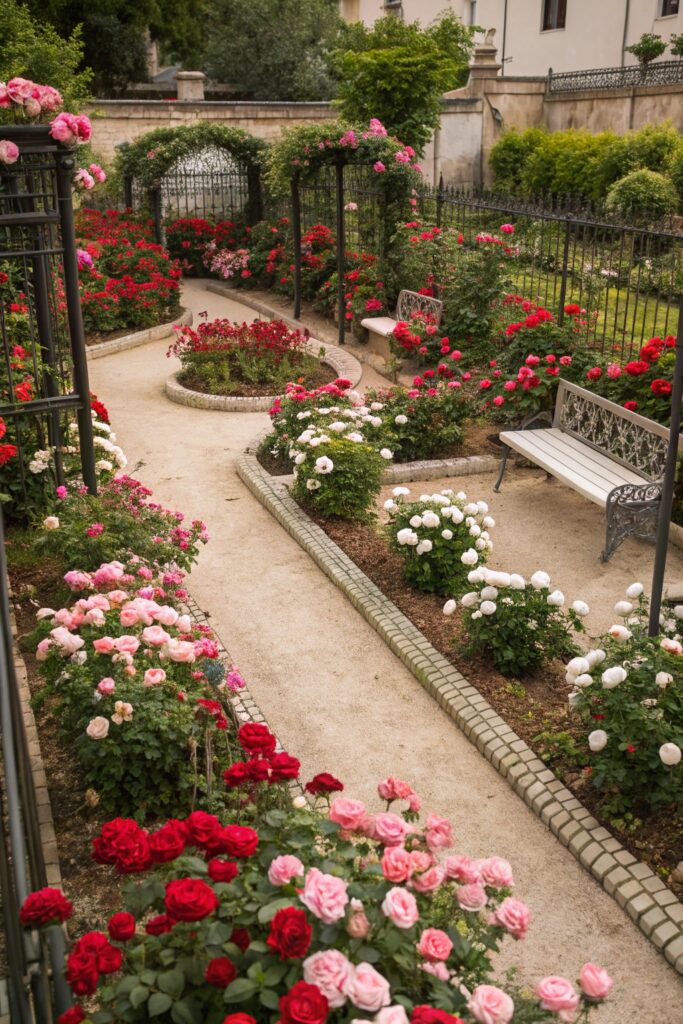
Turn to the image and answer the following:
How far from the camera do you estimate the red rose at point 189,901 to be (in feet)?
6.86

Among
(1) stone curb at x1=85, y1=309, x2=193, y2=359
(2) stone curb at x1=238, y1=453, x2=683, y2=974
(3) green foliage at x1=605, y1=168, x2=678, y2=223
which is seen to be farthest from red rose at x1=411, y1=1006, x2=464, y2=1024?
(3) green foliage at x1=605, y1=168, x2=678, y2=223

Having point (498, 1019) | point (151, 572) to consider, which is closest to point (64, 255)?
point (151, 572)

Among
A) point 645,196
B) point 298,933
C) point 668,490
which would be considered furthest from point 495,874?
point 645,196

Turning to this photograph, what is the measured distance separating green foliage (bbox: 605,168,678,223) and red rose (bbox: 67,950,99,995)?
1701cm

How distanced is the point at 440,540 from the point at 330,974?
148 inches

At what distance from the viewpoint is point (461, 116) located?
24984 millimetres

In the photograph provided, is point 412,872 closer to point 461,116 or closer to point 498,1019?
point 498,1019

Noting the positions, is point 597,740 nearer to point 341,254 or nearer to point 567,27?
point 341,254

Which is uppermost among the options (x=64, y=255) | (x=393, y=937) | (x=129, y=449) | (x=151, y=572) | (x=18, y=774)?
(x=64, y=255)

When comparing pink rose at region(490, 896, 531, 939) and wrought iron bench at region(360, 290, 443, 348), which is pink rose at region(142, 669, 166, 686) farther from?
wrought iron bench at region(360, 290, 443, 348)

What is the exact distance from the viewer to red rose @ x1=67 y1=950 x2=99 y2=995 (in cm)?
198

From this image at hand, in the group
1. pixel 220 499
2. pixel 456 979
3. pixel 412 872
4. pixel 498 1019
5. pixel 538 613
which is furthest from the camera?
pixel 220 499

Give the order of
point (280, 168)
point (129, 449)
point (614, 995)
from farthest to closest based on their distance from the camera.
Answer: point (280, 168), point (129, 449), point (614, 995)

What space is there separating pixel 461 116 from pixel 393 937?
83.4 ft
